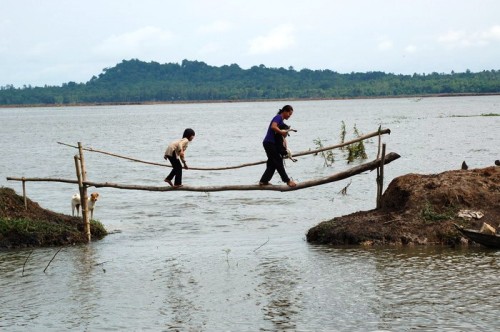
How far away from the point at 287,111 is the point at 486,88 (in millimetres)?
183578

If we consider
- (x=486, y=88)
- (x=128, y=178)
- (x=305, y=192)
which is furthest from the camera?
(x=486, y=88)

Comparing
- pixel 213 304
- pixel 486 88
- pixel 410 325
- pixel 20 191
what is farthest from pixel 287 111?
pixel 486 88

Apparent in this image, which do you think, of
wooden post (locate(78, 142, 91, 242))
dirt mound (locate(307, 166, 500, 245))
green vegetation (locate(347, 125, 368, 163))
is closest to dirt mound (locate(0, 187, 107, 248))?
wooden post (locate(78, 142, 91, 242))

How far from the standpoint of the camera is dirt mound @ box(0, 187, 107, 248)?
52.5ft

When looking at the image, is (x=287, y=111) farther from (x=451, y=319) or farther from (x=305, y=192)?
(x=305, y=192)

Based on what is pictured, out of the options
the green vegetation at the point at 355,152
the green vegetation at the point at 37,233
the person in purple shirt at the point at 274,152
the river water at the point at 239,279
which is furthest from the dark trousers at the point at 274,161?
the green vegetation at the point at 355,152

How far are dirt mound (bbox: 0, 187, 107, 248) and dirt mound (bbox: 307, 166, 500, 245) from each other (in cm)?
541

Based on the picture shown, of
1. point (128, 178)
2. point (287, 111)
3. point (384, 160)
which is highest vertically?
point (287, 111)

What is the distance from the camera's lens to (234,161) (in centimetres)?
4078

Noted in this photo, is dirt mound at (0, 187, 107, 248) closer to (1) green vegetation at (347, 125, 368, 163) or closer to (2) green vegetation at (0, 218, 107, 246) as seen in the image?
(2) green vegetation at (0, 218, 107, 246)

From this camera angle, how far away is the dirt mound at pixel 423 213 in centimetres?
1459

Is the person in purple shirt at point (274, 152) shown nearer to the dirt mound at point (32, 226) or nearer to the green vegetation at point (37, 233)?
the green vegetation at point (37, 233)

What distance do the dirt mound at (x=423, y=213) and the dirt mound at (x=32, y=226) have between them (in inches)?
213

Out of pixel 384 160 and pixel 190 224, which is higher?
pixel 384 160
